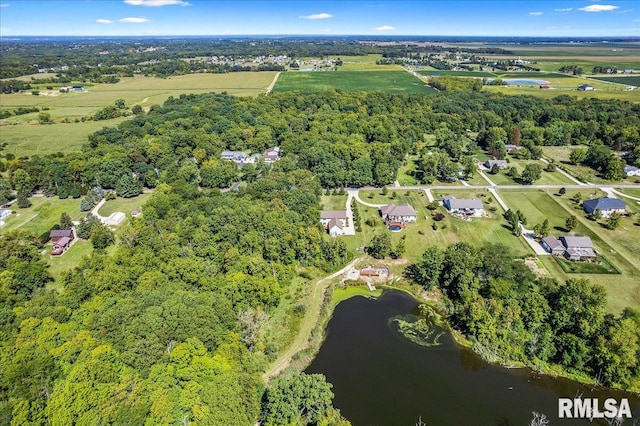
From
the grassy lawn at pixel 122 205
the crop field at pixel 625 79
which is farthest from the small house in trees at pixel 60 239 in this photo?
the crop field at pixel 625 79

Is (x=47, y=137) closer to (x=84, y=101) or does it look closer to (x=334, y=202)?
(x=84, y=101)

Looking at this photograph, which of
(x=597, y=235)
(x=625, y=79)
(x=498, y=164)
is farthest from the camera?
(x=625, y=79)

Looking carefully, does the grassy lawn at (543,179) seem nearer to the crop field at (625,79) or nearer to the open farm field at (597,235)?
the open farm field at (597,235)

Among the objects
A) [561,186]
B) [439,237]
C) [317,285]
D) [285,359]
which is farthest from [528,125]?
[285,359]

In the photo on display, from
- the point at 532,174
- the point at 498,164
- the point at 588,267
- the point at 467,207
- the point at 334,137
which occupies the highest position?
the point at 334,137

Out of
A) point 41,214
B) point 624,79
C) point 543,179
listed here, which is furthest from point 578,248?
point 624,79

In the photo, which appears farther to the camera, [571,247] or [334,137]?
[334,137]
